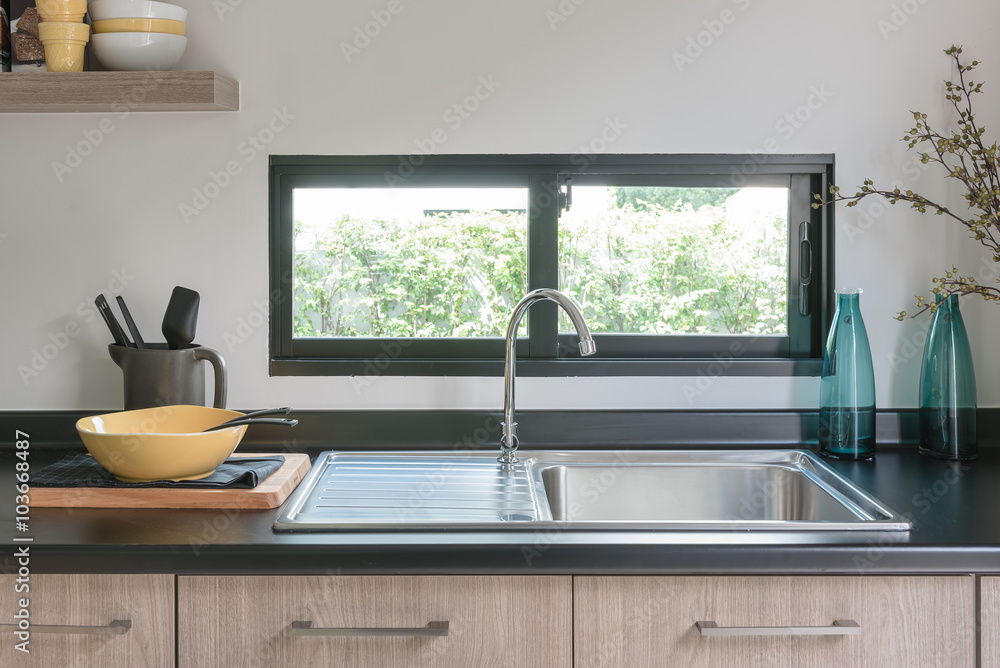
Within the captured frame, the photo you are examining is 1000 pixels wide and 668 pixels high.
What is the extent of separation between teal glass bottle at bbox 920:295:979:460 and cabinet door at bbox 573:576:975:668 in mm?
610

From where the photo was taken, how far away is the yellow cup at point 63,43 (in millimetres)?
1591

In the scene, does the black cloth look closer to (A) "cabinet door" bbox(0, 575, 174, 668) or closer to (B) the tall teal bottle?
(A) "cabinet door" bbox(0, 575, 174, 668)

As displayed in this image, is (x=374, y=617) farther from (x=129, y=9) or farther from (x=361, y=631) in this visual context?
(x=129, y=9)

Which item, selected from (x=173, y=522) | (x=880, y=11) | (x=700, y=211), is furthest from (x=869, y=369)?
→ (x=173, y=522)

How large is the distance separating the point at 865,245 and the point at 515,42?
940 millimetres

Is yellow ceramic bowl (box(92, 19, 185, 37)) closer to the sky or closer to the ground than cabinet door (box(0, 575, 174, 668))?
closer to the sky

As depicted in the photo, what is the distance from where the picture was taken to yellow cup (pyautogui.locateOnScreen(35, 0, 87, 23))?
5.22 ft

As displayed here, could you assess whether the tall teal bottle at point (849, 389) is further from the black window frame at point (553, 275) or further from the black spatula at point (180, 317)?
the black spatula at point (180, 317)

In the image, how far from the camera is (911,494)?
1397 mm

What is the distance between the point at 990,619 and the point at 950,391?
651mm

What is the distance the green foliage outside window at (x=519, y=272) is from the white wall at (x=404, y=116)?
17 cm

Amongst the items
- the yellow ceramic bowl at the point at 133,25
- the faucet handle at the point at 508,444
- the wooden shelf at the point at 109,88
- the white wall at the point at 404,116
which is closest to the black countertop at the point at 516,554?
the faucet handle at the point at 508,444

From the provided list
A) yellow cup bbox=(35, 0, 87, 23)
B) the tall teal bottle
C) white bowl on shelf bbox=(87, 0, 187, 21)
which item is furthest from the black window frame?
yellow cup bbox=(35, 0, 87, 23)

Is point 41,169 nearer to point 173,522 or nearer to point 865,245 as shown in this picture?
point 173,522
